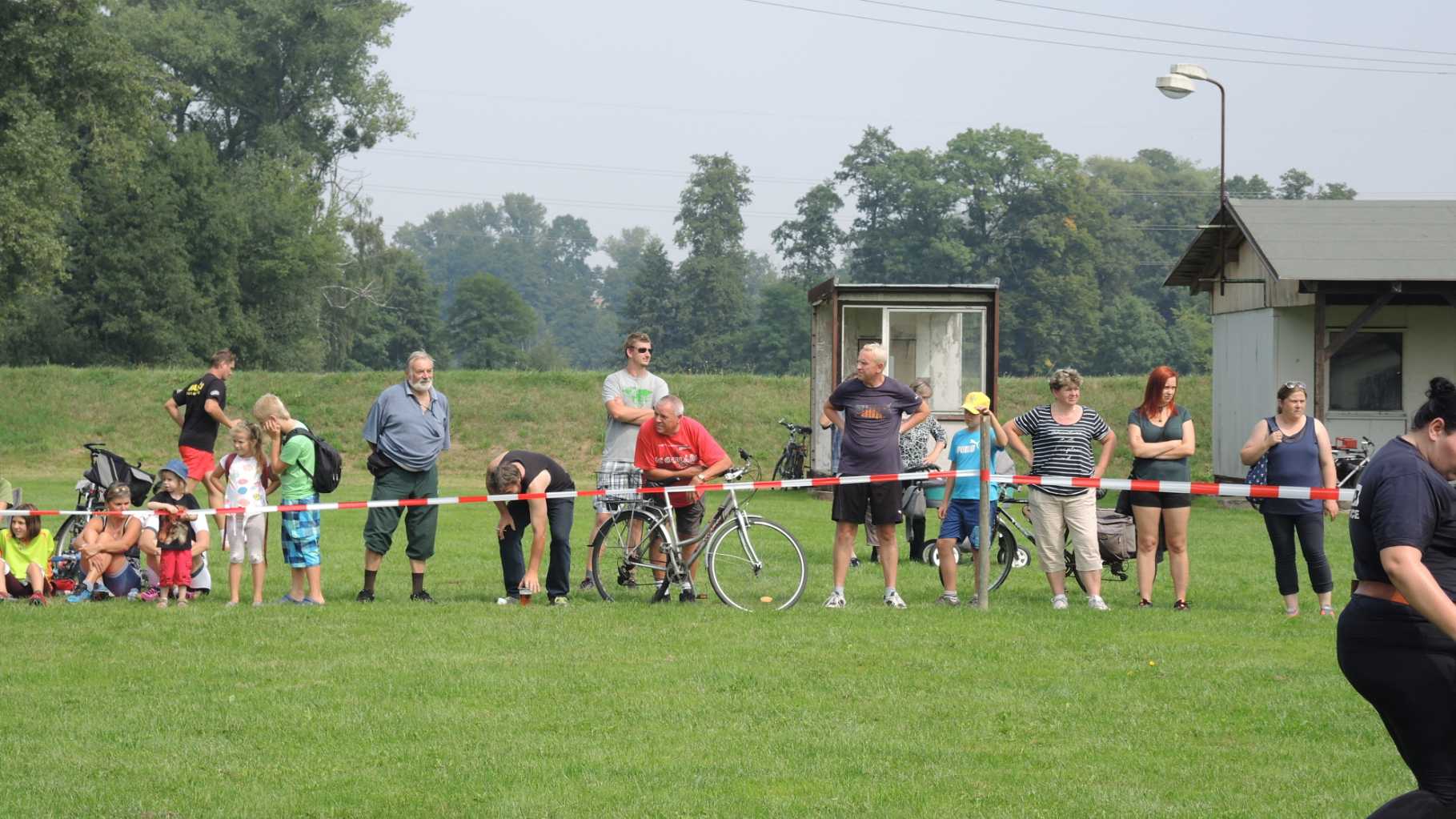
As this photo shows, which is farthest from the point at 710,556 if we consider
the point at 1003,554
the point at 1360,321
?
the point at 1360,321

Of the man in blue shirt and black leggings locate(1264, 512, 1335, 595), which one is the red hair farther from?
the man in blue shirt

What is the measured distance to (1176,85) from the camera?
23.6m

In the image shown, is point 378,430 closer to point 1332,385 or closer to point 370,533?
point 370,533

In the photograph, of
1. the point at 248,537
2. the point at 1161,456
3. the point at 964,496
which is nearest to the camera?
the point at 1161,456

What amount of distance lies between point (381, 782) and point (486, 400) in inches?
1285

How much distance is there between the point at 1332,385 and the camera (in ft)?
80.4

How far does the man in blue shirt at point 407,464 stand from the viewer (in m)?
11.8

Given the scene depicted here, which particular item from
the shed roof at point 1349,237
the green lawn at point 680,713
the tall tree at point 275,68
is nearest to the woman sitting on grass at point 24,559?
the green lawn at point 680,713

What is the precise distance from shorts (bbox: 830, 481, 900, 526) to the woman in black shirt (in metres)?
6.44

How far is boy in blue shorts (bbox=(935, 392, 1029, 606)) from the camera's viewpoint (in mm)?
11469

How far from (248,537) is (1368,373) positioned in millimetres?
18879

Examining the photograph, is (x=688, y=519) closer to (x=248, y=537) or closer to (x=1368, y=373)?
(x=248, y=537)

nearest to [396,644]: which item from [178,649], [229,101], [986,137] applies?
[178,649]

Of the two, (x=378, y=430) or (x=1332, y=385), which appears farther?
(x=1332, y=385)
